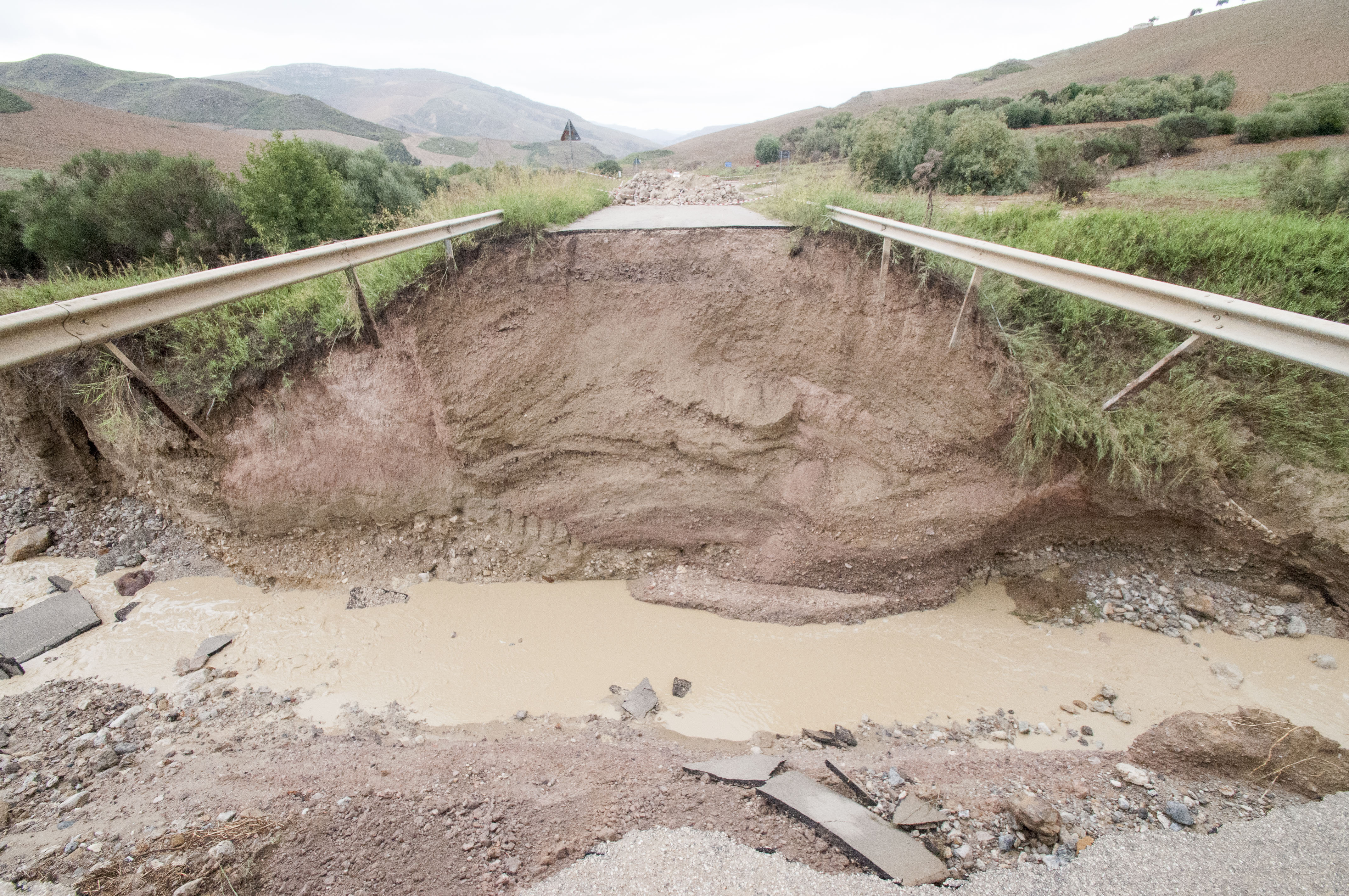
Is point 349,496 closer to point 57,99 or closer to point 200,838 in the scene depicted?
point 200,838

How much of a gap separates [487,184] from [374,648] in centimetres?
643

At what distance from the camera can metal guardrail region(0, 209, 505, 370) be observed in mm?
2107

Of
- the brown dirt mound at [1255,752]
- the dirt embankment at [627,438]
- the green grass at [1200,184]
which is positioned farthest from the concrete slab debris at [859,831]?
the green grass at [1200,184]

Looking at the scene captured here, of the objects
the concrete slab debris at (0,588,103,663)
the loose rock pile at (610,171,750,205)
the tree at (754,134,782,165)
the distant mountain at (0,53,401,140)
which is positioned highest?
the distant mountain at (0,53,401,140)

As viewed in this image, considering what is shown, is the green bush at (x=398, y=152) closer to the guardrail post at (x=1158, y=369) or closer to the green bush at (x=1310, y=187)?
the green bush at (x=1310, y=187)

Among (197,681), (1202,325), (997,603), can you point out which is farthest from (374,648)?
(1202,325)

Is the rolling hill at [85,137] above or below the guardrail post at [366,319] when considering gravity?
above

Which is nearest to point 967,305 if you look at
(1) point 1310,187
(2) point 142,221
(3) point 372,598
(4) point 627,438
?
(4) point 627,438

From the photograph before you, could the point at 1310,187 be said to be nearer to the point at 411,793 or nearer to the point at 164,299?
the point at 411,793

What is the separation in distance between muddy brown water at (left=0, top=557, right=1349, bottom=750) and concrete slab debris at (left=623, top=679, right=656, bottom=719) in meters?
0.10

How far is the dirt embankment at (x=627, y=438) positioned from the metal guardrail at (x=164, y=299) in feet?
3.45

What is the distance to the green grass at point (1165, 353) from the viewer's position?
445cm

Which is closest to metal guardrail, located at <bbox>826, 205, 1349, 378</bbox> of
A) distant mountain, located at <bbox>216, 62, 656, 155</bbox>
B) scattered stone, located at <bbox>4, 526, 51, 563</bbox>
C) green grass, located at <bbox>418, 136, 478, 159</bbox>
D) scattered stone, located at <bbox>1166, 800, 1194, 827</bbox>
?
scattered stone, located at <bbox>1166, 800, 1194, 827</bbox>

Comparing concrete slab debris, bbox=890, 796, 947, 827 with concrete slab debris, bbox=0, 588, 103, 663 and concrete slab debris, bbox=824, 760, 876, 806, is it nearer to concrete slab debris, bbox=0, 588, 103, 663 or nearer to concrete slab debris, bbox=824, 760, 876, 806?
concrete slab debris, bbox=824, 760, 876, 806
